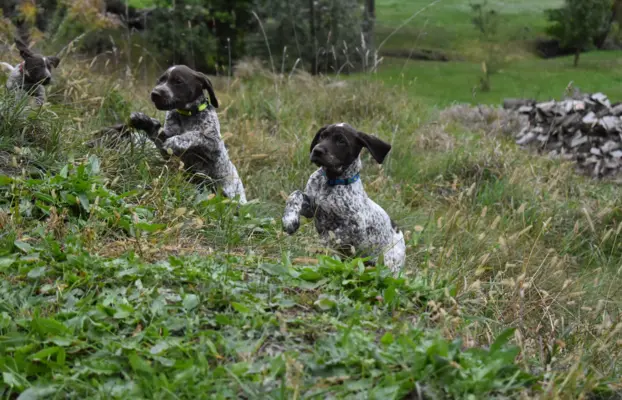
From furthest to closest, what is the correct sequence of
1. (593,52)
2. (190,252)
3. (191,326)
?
(593,52)
(190,252)
(191,326)

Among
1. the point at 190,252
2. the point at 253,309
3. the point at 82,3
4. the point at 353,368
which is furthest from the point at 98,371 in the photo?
the point at 82,3

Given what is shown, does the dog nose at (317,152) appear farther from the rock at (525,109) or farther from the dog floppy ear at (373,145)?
the rock at (525,109)

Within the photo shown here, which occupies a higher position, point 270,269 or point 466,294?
point 270,269

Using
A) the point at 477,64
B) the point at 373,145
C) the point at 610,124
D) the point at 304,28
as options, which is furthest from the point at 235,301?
the point at 477,64

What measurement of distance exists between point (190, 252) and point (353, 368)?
1604mm

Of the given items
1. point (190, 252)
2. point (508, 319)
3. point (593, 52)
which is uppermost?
point (190, 252)

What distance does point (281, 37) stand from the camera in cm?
1759

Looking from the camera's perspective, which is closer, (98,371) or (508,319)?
(98,371)

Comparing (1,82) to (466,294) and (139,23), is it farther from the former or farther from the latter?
(139,23)

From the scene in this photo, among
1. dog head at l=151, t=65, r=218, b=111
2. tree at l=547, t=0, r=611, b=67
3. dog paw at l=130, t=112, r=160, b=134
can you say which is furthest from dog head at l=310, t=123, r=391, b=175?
tree at l=547, t=0, r=611, b=67

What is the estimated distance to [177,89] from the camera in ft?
17.5

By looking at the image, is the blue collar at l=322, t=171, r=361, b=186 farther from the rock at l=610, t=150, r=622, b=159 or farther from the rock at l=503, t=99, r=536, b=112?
the rock at l=503, t=99, r=536, b=112

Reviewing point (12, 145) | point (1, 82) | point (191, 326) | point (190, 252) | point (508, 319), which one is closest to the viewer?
point (191, 326)

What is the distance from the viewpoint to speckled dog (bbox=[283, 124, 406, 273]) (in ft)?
15.0
